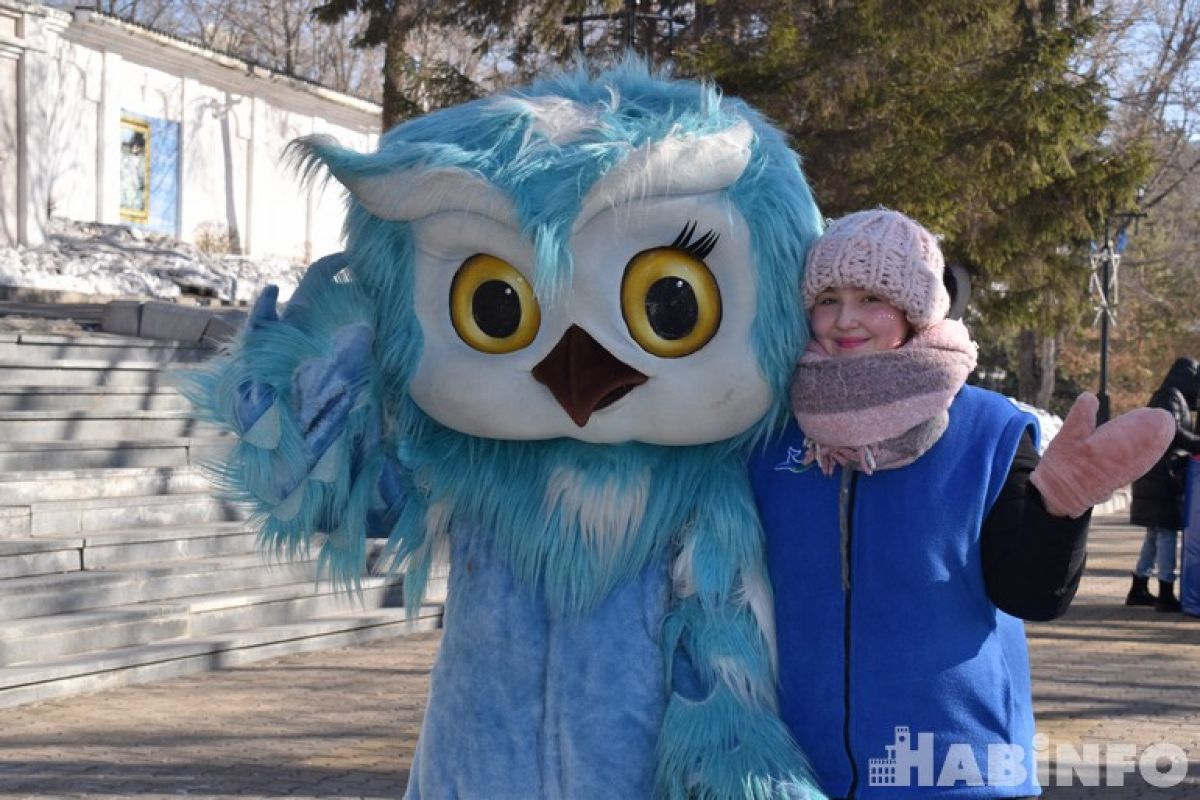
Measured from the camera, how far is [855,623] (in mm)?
2781

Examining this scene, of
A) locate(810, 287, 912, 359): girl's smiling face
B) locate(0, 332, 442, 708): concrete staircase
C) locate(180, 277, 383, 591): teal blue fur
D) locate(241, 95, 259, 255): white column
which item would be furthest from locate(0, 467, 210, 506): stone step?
locate(241, 95, 259, 255): white column

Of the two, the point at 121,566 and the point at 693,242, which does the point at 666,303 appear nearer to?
the point at 693,242

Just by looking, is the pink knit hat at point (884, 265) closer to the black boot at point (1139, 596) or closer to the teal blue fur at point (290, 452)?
the teal blue fur at point (290, 452)

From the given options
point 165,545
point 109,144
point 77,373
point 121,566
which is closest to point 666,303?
point 121,566

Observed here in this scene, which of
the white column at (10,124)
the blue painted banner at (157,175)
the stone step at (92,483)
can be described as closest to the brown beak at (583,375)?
the stone step at (92,483)

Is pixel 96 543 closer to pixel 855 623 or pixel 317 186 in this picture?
pixel 317 186

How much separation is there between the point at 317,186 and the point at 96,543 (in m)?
5.71

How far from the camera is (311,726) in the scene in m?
6.72

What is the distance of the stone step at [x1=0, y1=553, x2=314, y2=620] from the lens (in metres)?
7.57

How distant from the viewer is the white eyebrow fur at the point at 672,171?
9.18 ft

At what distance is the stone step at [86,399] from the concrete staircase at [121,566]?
0.01 m

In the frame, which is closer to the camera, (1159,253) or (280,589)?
(280,589)

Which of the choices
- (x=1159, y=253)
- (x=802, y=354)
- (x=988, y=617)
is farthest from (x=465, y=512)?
(x=1159, y=253)

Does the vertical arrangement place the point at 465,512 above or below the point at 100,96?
below
